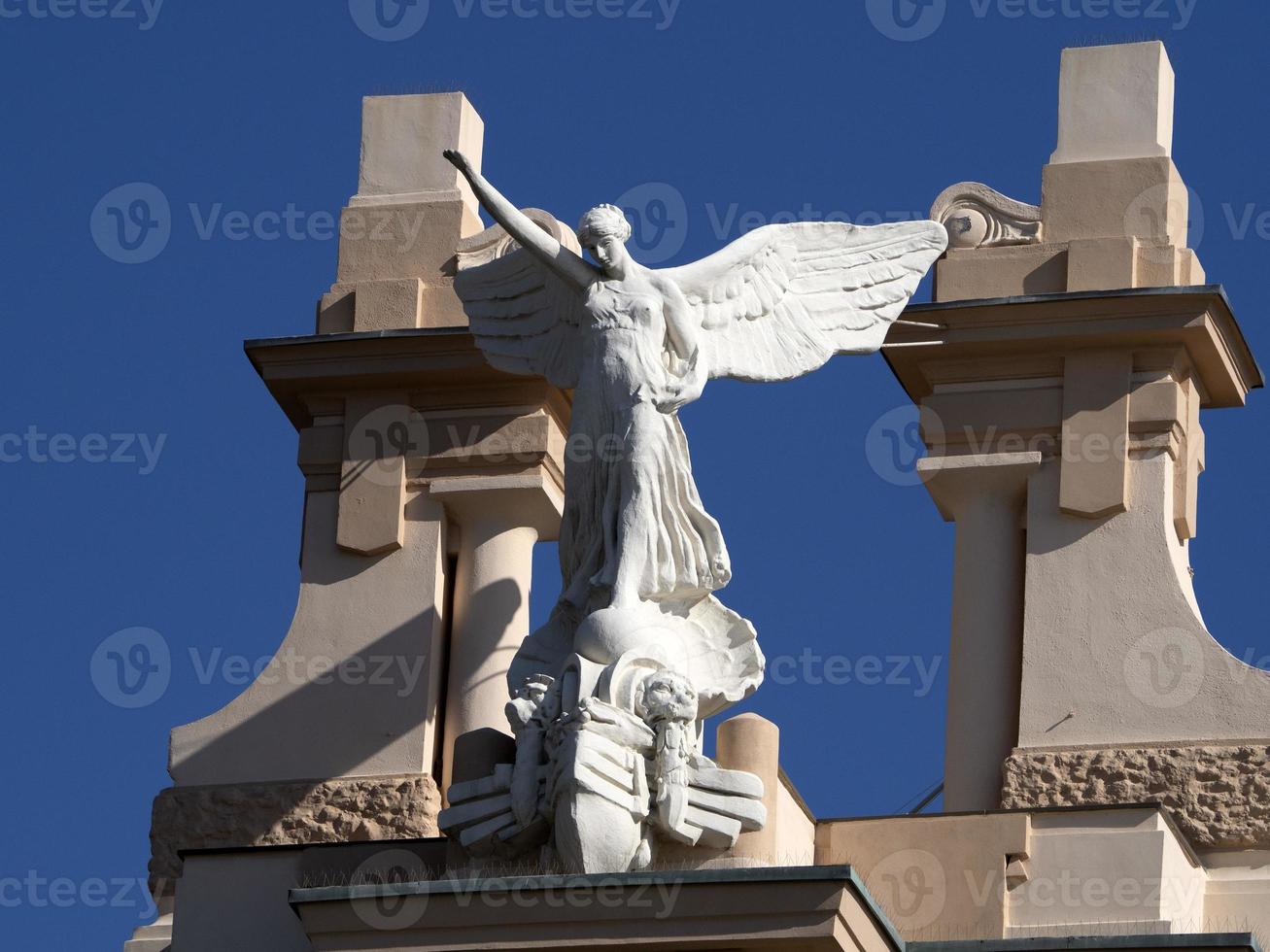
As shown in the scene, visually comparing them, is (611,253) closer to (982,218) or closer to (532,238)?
(532,238)

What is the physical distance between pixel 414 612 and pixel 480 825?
12.4 feet

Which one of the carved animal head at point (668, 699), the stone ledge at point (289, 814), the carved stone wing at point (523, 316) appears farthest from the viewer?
the stone ledge at point (289, 814)

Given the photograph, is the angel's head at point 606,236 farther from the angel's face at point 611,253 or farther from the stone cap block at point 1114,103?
the stone cap block at point 1114,103

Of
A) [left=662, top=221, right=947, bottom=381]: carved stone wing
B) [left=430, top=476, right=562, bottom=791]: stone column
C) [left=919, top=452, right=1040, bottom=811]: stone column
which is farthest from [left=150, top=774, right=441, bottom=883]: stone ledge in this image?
[left=662, top=221, right=947, bottom=381]: carved stone wing

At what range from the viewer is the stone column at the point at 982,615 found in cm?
2812

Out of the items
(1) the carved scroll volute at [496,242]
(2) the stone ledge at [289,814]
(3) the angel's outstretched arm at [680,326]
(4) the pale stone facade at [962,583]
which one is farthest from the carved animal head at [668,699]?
(1) the carved scroll volute at [496,242]

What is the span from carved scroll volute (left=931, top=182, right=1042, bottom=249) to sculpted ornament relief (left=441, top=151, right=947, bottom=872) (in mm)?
761

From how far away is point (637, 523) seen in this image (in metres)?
A: 26.3

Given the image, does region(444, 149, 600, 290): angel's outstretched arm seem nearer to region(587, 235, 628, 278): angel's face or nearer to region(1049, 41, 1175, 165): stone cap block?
region(587, 235, 628, 278): angel's face

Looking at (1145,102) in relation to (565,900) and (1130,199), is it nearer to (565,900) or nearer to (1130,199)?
(1130,199)

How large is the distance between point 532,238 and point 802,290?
177 centimetres

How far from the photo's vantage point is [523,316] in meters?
27.7

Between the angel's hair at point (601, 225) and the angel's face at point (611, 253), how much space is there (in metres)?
0.02

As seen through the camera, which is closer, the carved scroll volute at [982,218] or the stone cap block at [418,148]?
the carved scroll volute at [982,218]
